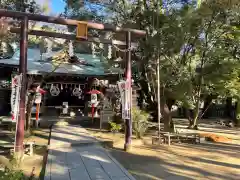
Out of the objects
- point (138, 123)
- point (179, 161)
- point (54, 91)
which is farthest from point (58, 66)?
point (179, 161)

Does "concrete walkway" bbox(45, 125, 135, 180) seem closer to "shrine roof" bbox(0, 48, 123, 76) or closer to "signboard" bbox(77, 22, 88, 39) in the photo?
"signboard" bbox(77, 22, 88, 39)

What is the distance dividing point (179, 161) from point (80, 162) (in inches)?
112

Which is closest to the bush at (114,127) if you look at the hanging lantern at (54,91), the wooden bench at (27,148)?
the wooden bench at (27,148)

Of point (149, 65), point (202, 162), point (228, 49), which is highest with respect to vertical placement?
point (228, 49)

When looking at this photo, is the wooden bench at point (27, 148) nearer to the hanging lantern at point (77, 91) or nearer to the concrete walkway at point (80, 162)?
the concrete walkway at point (80, 162)

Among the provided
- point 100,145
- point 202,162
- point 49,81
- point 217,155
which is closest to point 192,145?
point 217,155

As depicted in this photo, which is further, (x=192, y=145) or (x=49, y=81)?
(x=49, y=81)

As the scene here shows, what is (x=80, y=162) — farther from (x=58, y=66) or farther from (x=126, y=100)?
(x=58, y=66)

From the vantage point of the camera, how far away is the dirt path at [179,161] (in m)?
6.86

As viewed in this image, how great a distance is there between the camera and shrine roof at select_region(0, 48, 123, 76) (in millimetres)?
16500

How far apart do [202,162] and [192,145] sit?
108 inches

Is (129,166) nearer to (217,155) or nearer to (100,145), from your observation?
(100,145)

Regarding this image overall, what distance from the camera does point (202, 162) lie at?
810cm

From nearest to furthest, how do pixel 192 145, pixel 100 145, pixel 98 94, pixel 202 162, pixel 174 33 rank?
pixel 202 162 → pixel 100 145 → pixel 192 145 → pixel 174 33 → pixel 98 94
